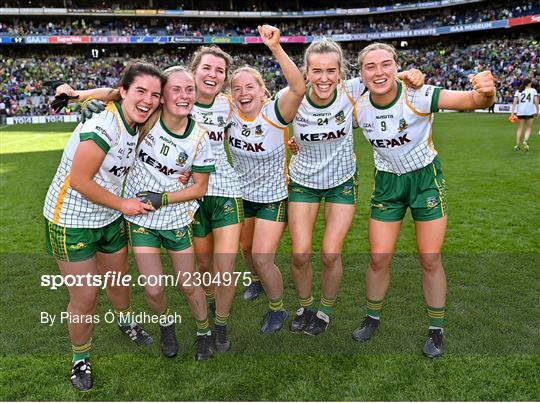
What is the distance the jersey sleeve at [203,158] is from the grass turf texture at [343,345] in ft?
5.10

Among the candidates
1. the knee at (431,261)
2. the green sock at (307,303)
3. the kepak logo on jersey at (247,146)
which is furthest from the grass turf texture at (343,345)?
the kepak logo on jersey at (247,146)

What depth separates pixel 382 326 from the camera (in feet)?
14.4

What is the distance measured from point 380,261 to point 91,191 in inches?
94.2

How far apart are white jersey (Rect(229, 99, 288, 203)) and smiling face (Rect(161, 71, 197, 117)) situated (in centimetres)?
71

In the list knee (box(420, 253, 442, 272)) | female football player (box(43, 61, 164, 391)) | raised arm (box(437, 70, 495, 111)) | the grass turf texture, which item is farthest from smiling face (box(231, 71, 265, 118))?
the grass turf texture

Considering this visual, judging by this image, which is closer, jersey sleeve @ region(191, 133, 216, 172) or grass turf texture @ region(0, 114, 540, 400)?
grass turf texture @ region(0, 114, 540, 400)

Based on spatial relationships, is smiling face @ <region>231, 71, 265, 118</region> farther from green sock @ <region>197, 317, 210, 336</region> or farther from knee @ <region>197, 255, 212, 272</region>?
green sock @ <region>197, 317, 210, 336</region>

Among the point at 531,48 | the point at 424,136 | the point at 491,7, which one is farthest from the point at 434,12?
the point at 424,136

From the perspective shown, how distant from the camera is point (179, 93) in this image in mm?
3586

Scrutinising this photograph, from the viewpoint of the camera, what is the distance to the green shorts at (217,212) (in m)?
4.08

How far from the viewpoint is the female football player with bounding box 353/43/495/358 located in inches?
149

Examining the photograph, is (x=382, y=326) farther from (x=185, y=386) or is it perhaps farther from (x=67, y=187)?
(x=67, y=187)

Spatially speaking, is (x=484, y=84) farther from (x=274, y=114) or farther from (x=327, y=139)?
(x=274, y=114)

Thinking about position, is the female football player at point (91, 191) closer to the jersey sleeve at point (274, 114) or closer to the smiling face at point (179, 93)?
the smiling face at point (179, 93)
